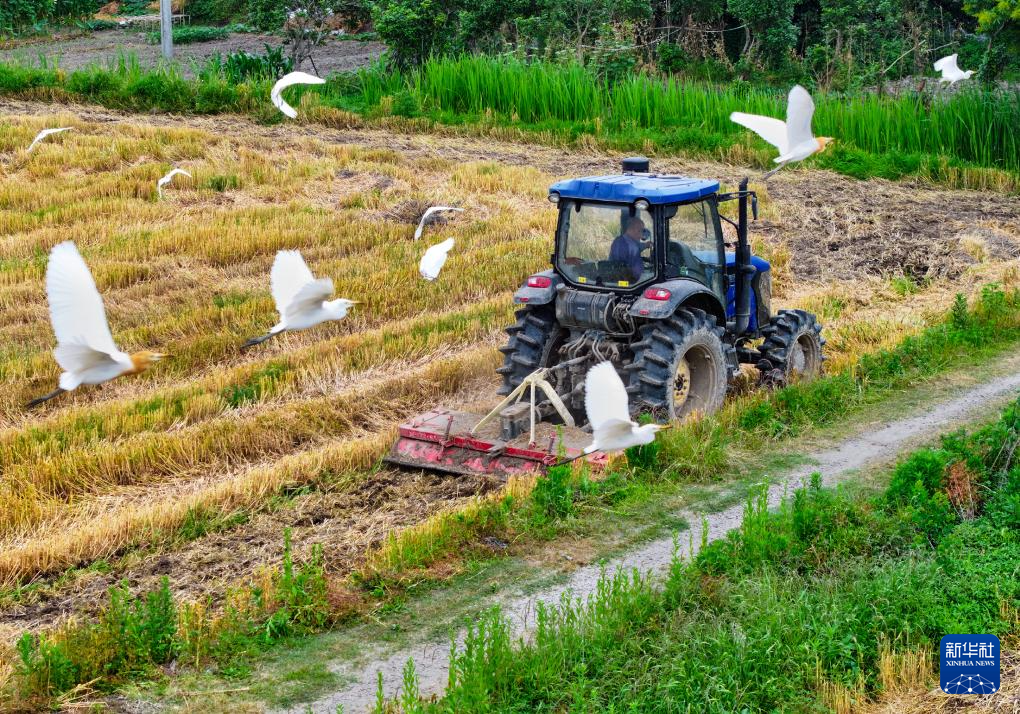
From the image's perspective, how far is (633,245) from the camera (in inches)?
314

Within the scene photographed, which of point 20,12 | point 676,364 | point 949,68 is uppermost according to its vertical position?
point 20,12

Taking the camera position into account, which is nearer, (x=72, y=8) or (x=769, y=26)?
(x=769, y=26)

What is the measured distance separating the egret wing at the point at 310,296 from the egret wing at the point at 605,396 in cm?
142

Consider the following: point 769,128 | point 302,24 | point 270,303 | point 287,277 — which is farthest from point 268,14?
point 287,277

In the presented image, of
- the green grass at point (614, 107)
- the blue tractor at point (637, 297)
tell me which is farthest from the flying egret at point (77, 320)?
the green grass at point (614, 107)

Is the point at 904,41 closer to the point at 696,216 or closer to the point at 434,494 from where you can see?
the point at 696,216

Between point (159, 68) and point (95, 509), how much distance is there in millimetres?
15279

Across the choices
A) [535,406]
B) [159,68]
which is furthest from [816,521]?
[159,68]

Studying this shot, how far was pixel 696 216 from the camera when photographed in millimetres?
8273

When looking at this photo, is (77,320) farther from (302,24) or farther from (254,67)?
(302,24)

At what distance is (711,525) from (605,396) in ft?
4.69

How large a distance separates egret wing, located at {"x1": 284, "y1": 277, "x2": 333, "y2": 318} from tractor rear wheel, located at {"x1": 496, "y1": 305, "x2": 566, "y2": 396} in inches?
80.0

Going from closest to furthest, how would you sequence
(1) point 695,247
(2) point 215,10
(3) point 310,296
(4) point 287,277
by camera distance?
(3) point 310,296, (4) point 287,277, (1) point 695,247, (2) point 215,10

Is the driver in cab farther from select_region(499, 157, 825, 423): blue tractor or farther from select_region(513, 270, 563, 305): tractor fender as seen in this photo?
select_region(513, 270, 563, 305): tractor fender
